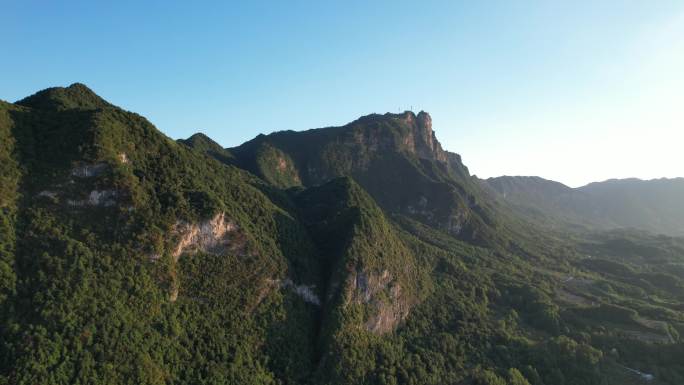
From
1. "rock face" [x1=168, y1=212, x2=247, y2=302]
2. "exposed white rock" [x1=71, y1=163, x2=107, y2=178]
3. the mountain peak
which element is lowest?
"rock face" [x1=168, y1=212, x2=247, y2=302]

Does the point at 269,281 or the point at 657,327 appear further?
the point at 657,327

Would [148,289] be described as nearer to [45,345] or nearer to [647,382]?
[45,345]

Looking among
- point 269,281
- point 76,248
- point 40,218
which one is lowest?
point 269,281

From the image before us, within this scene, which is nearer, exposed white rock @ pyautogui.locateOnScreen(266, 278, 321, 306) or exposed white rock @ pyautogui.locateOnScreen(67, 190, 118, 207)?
exposed white rock @ pyautogui.locateOnScreen(67, 190, 118, 207)

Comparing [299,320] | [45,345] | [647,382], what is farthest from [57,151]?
[647,382]

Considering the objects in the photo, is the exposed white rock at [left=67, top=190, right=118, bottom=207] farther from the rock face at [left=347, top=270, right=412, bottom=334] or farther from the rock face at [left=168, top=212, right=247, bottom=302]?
the rock face at [left=347, top=270, right=412, bottom=334]

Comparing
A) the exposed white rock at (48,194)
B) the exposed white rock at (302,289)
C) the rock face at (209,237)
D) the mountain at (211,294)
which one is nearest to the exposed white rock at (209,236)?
the rock face at (209,237)

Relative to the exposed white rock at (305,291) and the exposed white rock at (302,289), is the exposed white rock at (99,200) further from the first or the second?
the exposed white rock at (305,291)

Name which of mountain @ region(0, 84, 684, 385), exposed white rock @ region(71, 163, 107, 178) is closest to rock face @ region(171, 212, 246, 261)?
mountain @ region(0, 84, 684, 385)
